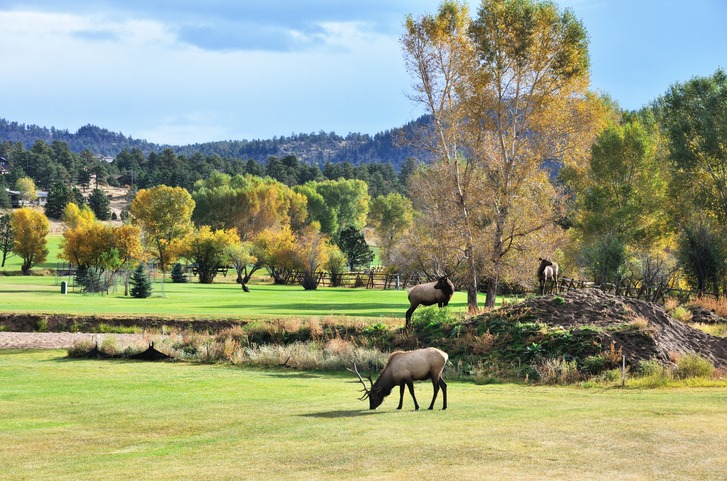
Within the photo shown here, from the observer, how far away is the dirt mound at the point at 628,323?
91.5 ft

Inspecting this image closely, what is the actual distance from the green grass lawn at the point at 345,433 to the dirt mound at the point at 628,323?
443 centimetres

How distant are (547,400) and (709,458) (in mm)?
8360

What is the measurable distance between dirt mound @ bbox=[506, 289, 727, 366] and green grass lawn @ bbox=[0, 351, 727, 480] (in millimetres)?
4432

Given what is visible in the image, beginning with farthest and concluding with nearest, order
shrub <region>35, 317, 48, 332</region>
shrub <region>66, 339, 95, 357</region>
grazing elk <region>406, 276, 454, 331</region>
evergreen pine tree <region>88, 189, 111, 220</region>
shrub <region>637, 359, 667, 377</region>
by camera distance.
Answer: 1. evergreen pine tree <region>88, 189, 111, 220</region>
2. shrub <region>35, 317, 48, 332</region>
3. shrub <region>66, 339, 95, 357</region>
4. grazing elk <region>406, 276, 454, 331</region>
5. shrub <region>637, 359, 667, 377</region>

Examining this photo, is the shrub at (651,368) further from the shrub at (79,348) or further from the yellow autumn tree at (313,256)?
the yellow autumn tree at (313,256)

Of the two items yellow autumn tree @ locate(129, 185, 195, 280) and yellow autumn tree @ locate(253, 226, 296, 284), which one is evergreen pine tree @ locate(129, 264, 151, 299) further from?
yellow autumn tree @ locate(129, 185, 195, 280)

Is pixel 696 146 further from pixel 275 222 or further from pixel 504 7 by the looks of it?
pixel 275 222

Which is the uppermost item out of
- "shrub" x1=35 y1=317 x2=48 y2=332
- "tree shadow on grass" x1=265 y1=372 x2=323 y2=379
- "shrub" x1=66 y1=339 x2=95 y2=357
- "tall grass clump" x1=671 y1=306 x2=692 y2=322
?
"tall grass clump" x1=671 y1=306 x2=692 y2=322

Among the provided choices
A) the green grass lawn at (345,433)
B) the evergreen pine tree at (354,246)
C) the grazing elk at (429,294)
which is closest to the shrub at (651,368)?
the green grass lawn at (345,433)

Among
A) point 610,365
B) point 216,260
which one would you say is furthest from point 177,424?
point 216,260

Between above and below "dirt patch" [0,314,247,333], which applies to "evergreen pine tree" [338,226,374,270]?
above

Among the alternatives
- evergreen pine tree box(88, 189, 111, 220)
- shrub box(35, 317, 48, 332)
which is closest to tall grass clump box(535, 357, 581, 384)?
shrub box(35, 317, 48, 332)

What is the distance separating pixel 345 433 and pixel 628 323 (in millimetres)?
17216

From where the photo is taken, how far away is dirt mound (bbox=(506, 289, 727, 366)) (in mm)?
27891
